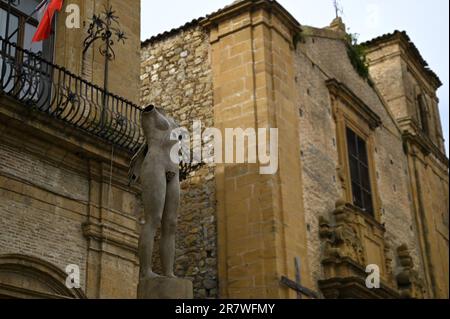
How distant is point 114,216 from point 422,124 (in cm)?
1402

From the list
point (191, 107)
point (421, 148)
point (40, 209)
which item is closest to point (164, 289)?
point (40, 209)

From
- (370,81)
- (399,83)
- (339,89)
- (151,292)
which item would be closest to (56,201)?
(151,292)

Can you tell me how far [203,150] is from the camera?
14609 millimetres

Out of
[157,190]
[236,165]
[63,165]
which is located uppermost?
[236,165]

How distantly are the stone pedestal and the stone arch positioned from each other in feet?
8.36

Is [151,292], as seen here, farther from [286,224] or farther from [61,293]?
[286,224]

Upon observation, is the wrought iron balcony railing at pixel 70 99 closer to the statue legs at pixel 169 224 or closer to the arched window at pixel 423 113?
the statue legs at pixel 169 224

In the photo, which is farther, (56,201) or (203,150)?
(203,150)

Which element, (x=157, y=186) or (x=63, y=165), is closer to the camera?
(x=157, y=186)

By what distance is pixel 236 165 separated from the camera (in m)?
14.0

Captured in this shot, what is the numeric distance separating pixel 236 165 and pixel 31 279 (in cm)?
569

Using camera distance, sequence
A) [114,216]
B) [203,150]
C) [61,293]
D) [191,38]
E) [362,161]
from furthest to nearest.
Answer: [362,161] → [191,38] → [203,150] → [114,216] → [61,293]

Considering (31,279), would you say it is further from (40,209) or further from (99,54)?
(99,54)
